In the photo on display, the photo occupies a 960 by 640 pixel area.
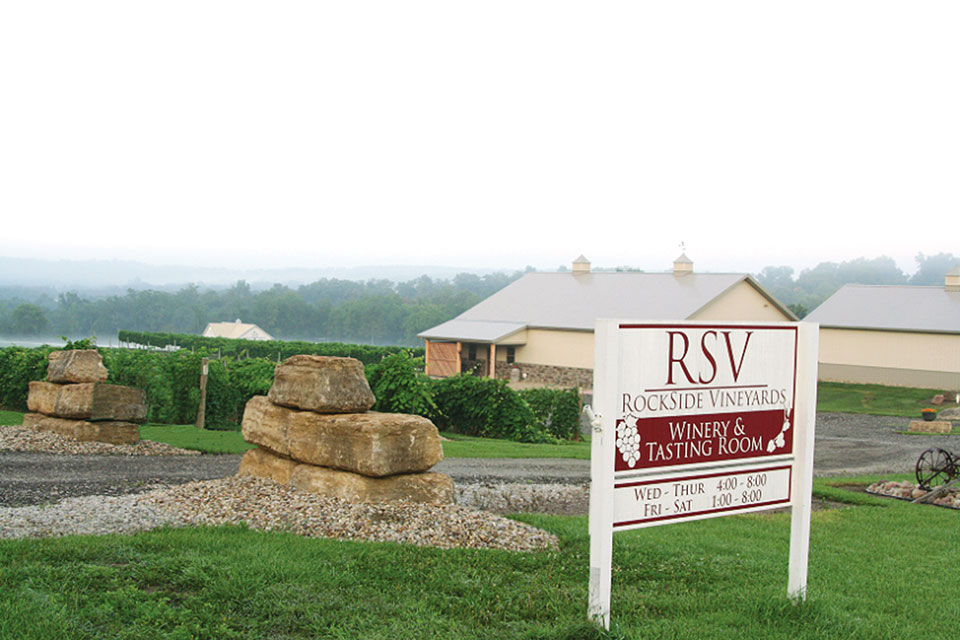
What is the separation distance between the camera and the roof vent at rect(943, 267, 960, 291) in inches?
1757

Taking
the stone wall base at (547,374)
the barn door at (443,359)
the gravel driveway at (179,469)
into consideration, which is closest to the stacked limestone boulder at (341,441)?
the gravel driveway at (179,469)

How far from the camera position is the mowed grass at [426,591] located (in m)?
4.89

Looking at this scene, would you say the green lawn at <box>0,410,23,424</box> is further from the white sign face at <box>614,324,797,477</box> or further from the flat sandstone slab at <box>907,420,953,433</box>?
the flat sandstone slab at <box>907,420,953,433</box>

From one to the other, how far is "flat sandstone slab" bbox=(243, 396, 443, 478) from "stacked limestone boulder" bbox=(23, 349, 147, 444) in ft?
24.8

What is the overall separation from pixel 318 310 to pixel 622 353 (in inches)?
5035

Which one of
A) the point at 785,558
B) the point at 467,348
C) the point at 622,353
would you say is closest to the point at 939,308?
the point at 467,348

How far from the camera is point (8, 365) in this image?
22891mm

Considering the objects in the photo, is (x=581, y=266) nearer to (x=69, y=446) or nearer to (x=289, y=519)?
(x=69, y=446)

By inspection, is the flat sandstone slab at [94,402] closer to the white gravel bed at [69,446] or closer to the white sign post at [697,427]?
the white gravel bed at [69,446]

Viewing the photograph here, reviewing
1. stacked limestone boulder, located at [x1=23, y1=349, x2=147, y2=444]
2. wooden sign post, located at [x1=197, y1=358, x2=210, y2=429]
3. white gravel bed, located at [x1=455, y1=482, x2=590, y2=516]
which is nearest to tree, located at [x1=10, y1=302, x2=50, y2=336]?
→ wooden sign post, located at [x1=197, y1=358, x2=210, y2=429]

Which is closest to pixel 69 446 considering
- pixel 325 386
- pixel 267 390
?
pixel 267 390

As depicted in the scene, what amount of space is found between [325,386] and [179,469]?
487 centimetres

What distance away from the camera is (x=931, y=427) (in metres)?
28.2

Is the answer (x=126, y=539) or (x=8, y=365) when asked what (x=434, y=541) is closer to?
(x=126, y=539)
